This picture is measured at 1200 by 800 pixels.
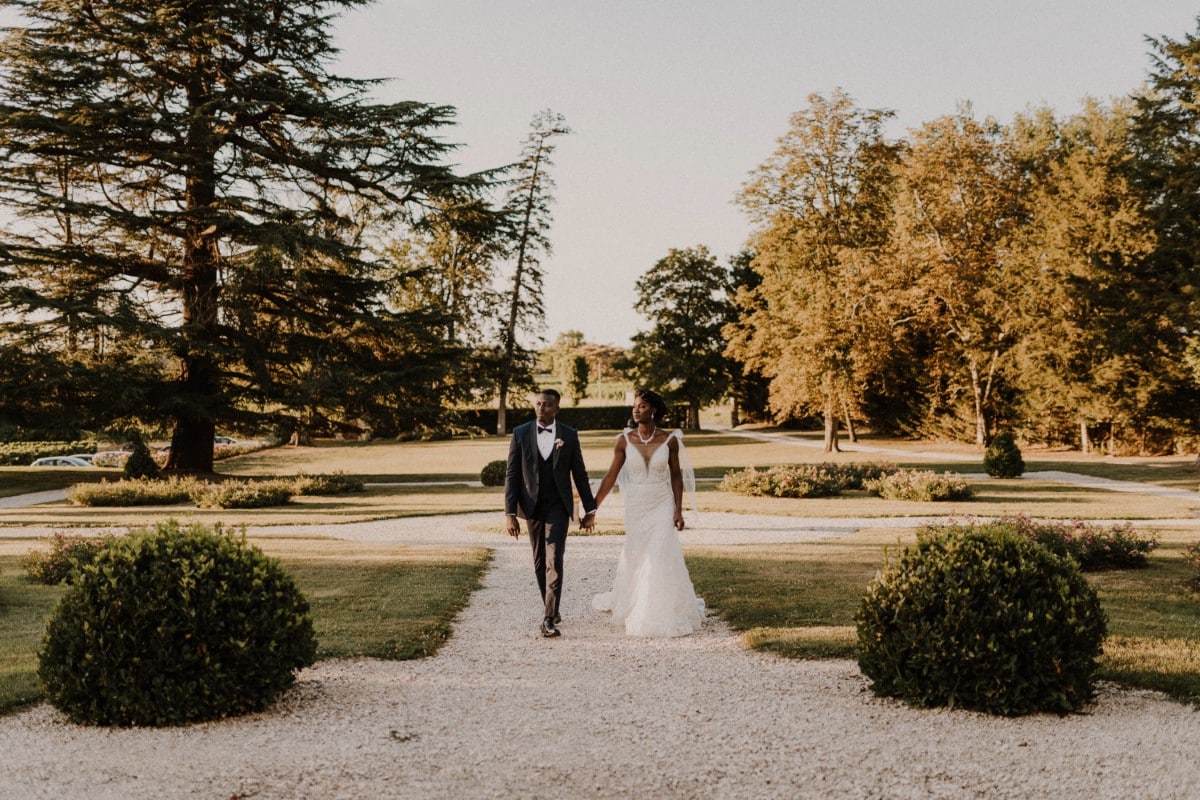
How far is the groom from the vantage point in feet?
23.4

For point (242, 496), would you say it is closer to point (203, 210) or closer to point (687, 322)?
point (203, 210)

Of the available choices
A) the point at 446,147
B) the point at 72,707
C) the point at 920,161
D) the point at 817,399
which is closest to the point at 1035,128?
the point at 920,161

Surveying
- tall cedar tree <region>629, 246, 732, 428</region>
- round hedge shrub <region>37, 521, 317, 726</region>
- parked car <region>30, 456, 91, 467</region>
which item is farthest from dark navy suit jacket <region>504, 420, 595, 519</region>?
tall cedar tree <region>629, 246, 732, 428</region>

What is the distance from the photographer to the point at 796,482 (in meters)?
20.5

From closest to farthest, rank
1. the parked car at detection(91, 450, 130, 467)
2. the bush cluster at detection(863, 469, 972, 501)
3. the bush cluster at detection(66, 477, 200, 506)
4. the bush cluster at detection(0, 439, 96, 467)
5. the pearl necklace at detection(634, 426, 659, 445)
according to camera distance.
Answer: the pearl necklace at detection(634, 426, 659, 445), the bush cluster at detection(863, 469, 972, 501), the bush cluster at detection(66, 477, 200, 506), the parked car at detection(91, 450, 130, 467), the bush cluster at detection(0, 439, 96, 467)

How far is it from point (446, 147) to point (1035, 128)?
33380mm

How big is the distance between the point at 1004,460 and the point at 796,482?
298 inches

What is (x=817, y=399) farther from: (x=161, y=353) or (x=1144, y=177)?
(x=161, y=353)

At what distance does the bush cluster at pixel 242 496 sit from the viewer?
19469 mm

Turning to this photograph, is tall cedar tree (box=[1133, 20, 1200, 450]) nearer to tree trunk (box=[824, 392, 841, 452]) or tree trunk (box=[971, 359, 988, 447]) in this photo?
tree trunk (box=[971, 359, 988, 447])

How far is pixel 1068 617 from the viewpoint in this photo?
5.09 meters

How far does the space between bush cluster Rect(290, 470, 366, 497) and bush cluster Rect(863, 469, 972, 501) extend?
13.9 metres

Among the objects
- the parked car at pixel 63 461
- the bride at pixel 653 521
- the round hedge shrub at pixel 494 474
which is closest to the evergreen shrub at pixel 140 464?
the round hedge shrub at pixel 494 474

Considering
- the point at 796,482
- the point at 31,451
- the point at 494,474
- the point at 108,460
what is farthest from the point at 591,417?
the point at 796,482
